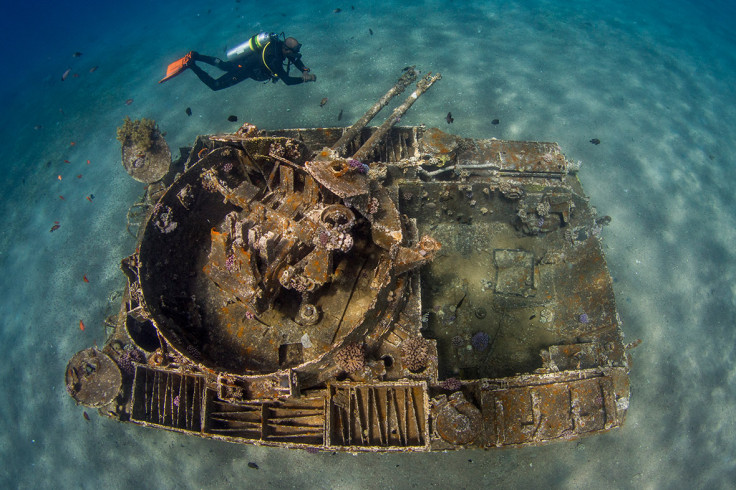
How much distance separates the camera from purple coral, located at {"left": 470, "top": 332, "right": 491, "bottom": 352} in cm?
761

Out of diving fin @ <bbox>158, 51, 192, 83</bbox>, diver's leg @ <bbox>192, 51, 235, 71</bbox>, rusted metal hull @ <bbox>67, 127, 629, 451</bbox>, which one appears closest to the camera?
rusted metal hull @ <bbox>67, 127, 629, 451</bbox>

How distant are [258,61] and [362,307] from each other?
10131 millimetres

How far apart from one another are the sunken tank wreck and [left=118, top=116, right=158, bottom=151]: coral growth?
3.88m

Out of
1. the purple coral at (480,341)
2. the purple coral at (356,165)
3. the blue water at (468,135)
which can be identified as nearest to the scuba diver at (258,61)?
the blue water at (468,135)

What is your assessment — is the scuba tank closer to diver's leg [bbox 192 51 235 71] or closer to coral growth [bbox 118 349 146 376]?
diver's leg [bbox 192 51 235 71]

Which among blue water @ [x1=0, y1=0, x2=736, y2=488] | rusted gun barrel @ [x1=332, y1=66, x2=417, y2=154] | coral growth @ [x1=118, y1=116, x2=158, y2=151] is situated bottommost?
blue water @ [x1=0, y1=0, x2=736, y2=488]

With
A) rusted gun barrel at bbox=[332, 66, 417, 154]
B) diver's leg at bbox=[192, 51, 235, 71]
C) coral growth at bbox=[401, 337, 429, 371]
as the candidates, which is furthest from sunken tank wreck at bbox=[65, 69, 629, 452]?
diver's leg at bbox=[192, 51, 235, 71]

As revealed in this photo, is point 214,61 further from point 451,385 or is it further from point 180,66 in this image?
point 451,385

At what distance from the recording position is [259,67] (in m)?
12.1

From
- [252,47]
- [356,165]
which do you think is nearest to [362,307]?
[356,165]

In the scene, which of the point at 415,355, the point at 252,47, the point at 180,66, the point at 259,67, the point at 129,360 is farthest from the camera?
the point at 259,67

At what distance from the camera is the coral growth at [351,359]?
519 cm

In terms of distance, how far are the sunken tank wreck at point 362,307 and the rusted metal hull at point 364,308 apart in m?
0.03

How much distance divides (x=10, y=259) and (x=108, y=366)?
10838mm
